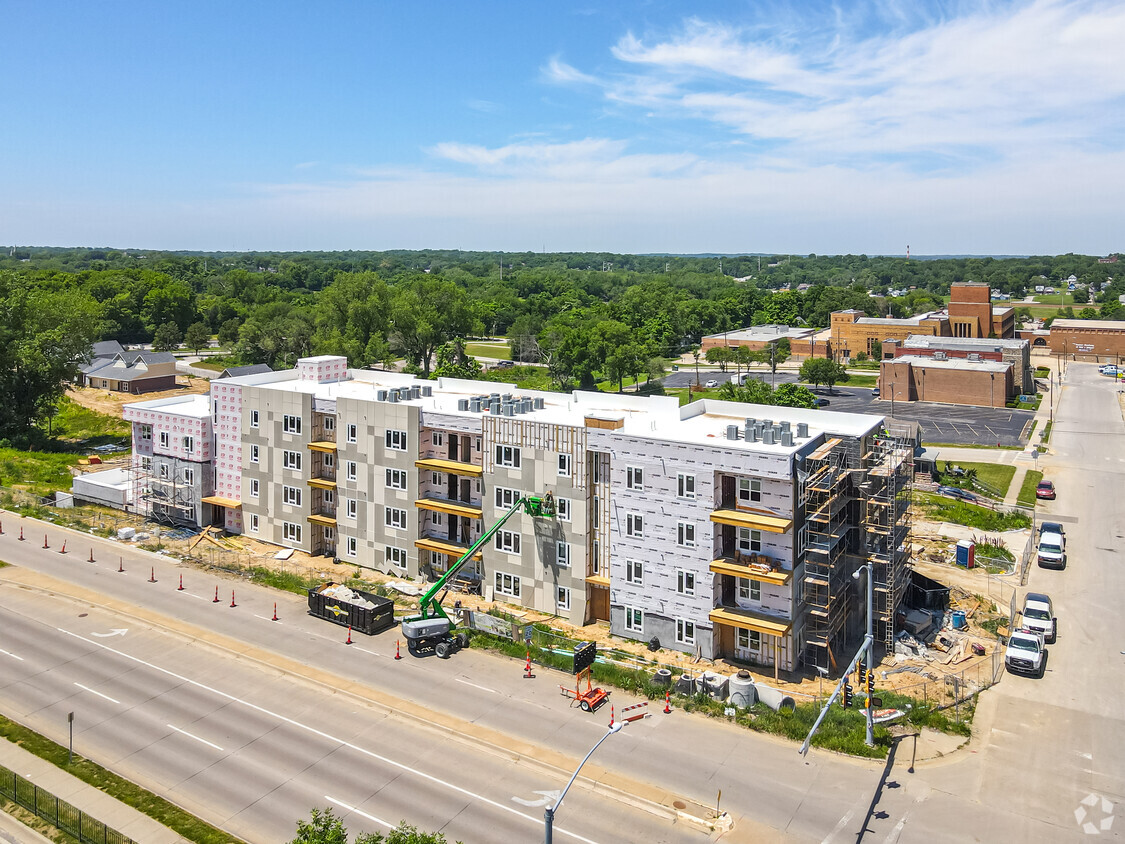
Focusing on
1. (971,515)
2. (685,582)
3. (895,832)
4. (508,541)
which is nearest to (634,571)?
(685,582)

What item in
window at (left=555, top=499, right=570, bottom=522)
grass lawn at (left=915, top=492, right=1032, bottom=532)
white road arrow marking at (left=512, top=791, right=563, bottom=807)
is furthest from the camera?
grass lawn at (left=915, top=492, right=1032, bottom=532)

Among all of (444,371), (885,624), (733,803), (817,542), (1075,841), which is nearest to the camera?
(1075,841)

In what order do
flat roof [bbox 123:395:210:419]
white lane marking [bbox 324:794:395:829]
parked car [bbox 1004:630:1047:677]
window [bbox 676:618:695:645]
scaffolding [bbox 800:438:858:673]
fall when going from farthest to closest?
flat roof [bbox 123:395:210:419] → window [bbox 676:618:695:645] → parked car [bbox 1004:630:1047:677] → scaffolding [bbox 800:438:858:673] → white lane marking [bbox 324:794:395:829]

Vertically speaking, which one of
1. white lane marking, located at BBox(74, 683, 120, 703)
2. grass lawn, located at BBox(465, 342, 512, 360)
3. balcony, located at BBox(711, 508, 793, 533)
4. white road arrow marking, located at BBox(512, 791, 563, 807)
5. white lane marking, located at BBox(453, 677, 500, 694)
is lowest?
white road arrow marking, located at BBox(512, 791, 563, 807)

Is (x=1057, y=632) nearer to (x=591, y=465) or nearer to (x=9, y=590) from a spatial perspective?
(x=591, y=465)

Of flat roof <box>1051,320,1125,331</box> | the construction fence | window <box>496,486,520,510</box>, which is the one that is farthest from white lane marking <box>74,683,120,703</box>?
flat roof <box>1051,320,1125,331</box>

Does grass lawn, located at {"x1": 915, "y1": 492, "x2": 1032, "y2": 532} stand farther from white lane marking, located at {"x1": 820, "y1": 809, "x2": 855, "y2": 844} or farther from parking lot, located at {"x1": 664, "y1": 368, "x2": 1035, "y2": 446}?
white lane marking, located at {"x1": 820, "y1": 809, "x2": 855, "y2": 844}

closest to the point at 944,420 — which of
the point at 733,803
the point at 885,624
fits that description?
the point at 885,624
